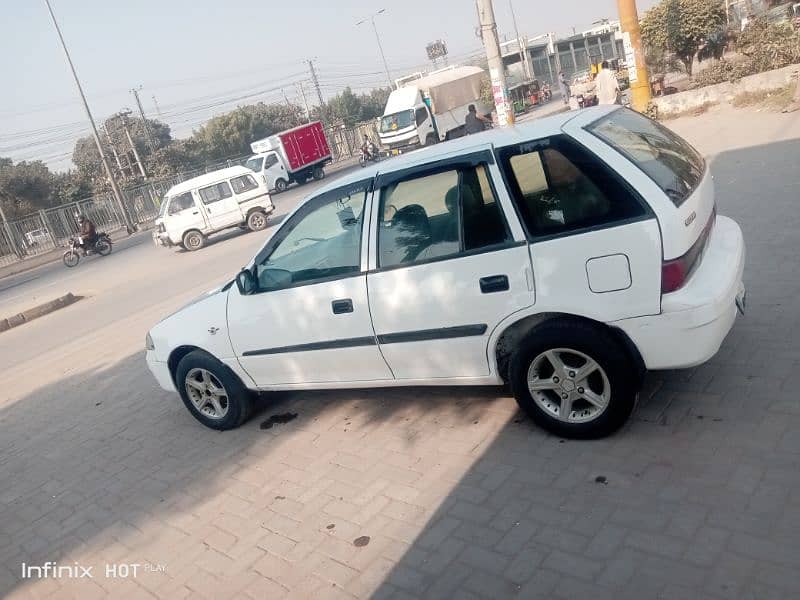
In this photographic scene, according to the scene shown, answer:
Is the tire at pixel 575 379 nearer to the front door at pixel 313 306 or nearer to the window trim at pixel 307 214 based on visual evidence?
the front door at pixel 313 306

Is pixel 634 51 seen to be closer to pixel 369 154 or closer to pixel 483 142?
pixel 483 142

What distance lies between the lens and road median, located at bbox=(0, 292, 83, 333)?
1317cm

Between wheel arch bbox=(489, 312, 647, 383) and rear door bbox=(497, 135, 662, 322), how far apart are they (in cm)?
8

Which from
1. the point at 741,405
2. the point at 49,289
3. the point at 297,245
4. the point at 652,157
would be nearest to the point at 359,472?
the point at 297,245

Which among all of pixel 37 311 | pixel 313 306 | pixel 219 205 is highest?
pixel 219 205

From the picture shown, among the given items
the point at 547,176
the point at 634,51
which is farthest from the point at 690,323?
the point at 634,51

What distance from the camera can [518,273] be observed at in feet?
11.6

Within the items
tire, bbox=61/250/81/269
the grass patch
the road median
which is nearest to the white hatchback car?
the road median

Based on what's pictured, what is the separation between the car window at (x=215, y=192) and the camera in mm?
18328

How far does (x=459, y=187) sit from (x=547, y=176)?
0.52 metres

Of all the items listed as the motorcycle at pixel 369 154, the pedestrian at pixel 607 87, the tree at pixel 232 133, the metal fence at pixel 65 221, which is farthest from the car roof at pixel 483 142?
the tree at pixel 232 133

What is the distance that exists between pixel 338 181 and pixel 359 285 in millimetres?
844

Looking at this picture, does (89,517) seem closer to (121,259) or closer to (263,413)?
(263,413)

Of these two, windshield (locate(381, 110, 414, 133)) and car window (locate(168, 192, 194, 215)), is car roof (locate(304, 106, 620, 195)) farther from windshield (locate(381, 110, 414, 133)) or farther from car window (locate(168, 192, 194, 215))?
windshield (locate(381, 110, 414, 133))
